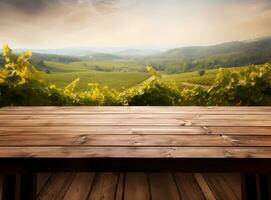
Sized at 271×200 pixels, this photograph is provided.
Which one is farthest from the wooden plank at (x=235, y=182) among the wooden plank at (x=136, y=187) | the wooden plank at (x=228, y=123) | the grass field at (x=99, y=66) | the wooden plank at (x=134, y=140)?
the grass field at (x=99, y=66)

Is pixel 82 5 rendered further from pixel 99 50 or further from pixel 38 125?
pixel 38 125

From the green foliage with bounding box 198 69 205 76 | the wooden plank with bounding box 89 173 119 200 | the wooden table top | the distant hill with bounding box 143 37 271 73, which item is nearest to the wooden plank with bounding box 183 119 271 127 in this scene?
the wooden table top

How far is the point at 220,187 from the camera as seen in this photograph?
1.75m

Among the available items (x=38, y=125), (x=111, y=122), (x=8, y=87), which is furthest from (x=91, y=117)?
(x=8, y=87)

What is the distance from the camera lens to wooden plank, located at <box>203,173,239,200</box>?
161 centimetres

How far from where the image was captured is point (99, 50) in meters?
5.12

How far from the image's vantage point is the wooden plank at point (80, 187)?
1624 millimetres

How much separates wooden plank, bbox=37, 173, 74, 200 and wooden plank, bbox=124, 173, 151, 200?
395 millimetres

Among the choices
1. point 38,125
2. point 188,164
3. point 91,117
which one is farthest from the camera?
point 91,117

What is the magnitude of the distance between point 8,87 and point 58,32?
2988 mm

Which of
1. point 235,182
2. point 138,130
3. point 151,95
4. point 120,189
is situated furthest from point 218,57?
point 138,130

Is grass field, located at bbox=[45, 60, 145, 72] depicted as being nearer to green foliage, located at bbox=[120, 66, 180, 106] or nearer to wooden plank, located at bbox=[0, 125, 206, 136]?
green foliage, located at bbox=[120, 66, 180, 106]

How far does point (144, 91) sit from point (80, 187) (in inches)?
41.5

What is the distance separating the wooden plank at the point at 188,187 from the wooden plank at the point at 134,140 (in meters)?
0.84
